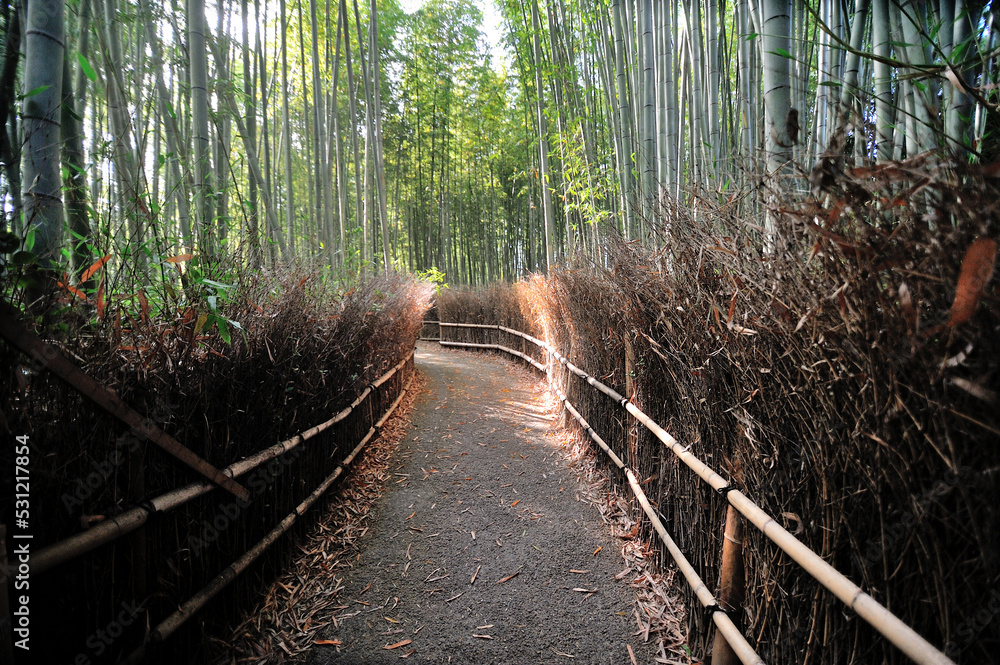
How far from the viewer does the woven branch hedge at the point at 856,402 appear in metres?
Answer: 0.74

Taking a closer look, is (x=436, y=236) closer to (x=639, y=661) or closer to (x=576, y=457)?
(x=576, y=457)

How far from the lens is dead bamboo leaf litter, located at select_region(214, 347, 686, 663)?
72.7 inches

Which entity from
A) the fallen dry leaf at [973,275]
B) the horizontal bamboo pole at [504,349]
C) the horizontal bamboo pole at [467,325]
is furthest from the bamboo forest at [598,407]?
the horizontal bamboo pole at [467,325]

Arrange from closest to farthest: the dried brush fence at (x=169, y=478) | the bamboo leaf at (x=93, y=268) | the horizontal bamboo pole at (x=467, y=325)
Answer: the dried brush fence at (x=169, y=478) → the bamboo leaf at (x=93, y=268) → the horizontal bamboo pole at (x=467, y=325)

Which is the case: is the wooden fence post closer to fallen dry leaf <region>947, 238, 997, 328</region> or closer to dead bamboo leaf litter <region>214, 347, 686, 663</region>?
dead bamboo leaf litter <region>214, 347, 686, 663</region>

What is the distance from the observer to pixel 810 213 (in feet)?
3.18

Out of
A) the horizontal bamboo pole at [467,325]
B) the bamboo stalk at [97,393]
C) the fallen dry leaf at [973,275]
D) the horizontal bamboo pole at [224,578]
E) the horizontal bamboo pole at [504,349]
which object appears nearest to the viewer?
the fallen dry leaf at [973,275]

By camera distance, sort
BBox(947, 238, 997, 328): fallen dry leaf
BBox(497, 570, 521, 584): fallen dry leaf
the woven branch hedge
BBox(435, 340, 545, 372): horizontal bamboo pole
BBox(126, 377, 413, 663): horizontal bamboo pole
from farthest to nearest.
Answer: BBox(435, 340, 545, 372): horizontal bamboo pole, BBox(497, 570, 521, 584): fallen dry leaf, BBox(126, 377, 413, 663): horizontal bamboo pole, the woven branch hedge, BBox(947, 238, 997, 328): fallen dry leaf

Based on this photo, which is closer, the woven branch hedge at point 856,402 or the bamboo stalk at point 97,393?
the woven branch hedge at point 856,402

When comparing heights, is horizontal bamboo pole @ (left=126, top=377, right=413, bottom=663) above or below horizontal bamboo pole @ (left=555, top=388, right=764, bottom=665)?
above

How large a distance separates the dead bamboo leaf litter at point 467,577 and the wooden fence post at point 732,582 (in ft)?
1.18

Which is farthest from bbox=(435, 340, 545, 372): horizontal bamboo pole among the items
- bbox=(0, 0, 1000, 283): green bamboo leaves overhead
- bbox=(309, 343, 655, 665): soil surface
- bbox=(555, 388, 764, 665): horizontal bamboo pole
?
bbox=(555, 388, 764, 665): horizontal bamboo pole

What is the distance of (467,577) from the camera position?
2289 millimetres

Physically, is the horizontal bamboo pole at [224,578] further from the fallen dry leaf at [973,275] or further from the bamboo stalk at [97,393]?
the fallen dry leaf at [973,275]
